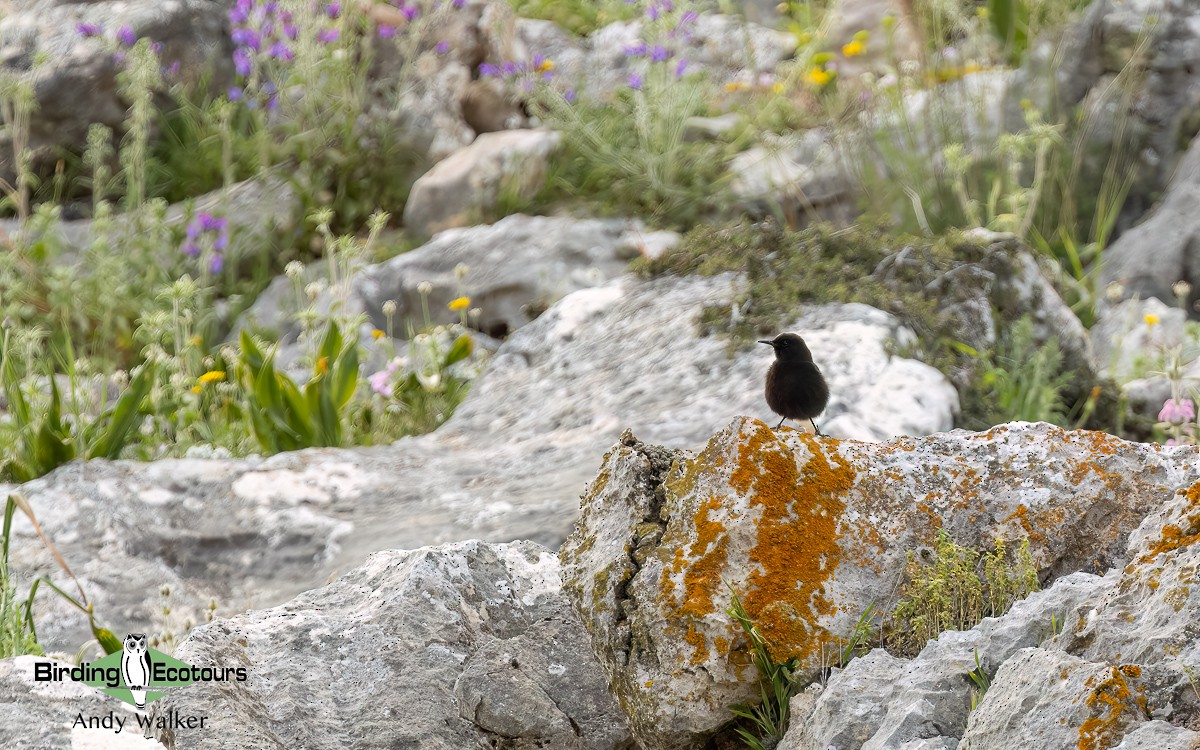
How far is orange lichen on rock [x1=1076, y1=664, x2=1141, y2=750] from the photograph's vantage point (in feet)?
5.64

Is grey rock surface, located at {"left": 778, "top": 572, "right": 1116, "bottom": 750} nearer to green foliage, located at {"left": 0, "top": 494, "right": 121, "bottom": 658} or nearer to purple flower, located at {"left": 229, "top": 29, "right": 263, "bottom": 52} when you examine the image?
green foliage, located at {"left": 0, "top": 494, "right": 121, "bottom": 658}

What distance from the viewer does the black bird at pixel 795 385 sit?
11.9ft

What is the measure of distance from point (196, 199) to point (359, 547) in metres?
5.87

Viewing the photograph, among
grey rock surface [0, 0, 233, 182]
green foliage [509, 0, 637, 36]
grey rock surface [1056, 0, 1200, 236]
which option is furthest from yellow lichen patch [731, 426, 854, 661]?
green foliage [509, 0, 637, 36]

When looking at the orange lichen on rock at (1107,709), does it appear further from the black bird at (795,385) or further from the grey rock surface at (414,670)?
the black bird at (795,385)

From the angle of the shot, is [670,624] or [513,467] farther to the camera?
[513,467]

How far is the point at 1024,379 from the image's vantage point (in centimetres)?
454

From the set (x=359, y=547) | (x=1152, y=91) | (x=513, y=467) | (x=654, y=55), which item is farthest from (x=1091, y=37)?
(x=359, y=547)

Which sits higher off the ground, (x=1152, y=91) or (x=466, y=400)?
(x=1152, y=91)

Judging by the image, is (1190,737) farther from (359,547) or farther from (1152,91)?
(1152,91)

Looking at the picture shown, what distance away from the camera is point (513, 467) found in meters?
4.32

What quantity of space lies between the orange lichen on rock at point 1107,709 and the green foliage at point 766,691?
2.24 feet

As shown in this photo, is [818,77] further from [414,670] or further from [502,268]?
[414,670]

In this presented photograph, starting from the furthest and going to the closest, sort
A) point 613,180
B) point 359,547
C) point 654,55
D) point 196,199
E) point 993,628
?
point 196,199, point 613,180, point 654,55, point 359,547, point 993,628
